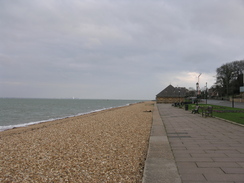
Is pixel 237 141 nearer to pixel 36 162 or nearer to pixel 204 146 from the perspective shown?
pixel 204 146

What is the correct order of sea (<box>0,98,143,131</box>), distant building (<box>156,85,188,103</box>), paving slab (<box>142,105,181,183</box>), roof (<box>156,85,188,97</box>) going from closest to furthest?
1. paving slab (<box>142,105,181,183</box>)
2. sea (<box>0,98,143,131</box>)
3. distant building (<box>156,85,188,103</box>)
4. roof (<box>156,85,188,97</box>)

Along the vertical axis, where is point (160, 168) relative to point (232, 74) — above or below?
below

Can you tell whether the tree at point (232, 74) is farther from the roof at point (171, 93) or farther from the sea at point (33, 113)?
the sea at point (33, 113)

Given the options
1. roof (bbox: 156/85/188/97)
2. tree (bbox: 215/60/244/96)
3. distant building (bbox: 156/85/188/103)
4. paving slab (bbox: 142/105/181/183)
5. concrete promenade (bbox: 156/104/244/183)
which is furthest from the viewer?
tree (bbox: 215/60/244/96)

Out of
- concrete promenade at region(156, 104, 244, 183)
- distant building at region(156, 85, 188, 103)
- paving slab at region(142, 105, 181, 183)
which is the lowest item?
concrete promenade at region(156, 104, 244, 183)

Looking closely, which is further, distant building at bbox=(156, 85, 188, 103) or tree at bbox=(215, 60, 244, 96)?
tree at bbox=(215, 60, 244, 96)

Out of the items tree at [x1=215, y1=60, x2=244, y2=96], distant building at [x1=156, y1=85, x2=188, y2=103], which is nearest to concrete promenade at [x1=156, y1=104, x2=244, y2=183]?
distant building at [x1=156, y1=85, x2=188, y2=103]

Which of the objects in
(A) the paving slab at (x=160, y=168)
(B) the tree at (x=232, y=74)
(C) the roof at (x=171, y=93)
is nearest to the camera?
(A) the paving slab at (x=160, y=168)

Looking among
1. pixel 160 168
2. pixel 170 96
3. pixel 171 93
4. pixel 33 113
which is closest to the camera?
pixel 160 168

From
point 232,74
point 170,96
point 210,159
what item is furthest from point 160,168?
point 232,74

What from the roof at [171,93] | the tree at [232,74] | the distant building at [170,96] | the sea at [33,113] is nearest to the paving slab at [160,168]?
the sea at [33,113]

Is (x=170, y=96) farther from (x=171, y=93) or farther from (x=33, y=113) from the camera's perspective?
(x=33, y=113)

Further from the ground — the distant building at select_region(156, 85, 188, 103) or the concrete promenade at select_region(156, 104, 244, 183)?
the distant building at select_region(156, 85, 188, 103)

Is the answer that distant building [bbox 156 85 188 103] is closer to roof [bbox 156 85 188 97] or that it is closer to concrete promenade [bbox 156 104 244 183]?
roof [bbox 156 85 188 97]
